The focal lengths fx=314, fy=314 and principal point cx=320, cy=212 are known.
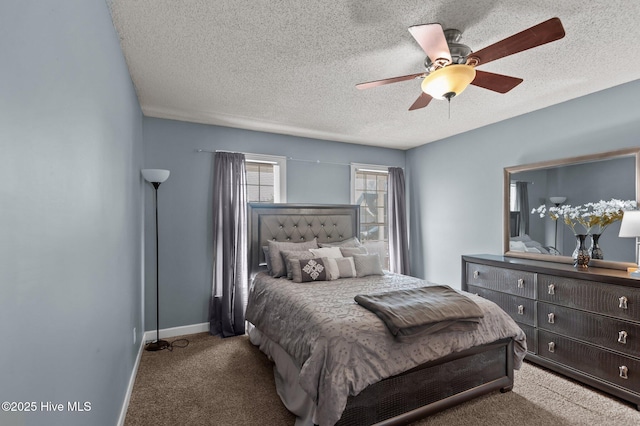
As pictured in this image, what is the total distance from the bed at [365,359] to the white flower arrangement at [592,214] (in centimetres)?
139

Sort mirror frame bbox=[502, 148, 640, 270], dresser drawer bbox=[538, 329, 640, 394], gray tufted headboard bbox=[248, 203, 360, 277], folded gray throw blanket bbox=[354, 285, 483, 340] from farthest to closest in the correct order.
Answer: gray tufted headboard bbox=[248, 203, 360, 277] → mirror frame bbox=[502, 148, 640, 270] → dresser drawer bbox=[538, 329, 640, 394] → folded gray throw blanket bbox=[354, 285, 483, 340]

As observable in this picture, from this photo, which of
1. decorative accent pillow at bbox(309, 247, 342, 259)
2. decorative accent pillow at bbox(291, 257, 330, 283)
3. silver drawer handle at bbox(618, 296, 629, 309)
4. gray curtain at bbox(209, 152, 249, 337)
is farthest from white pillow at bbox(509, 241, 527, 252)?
gray curtain at bbox(209, 152, 249, 337)

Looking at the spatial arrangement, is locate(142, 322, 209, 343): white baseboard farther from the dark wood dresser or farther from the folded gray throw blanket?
the dark wood dresser

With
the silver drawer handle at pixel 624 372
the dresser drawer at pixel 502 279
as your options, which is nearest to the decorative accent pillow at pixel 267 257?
the dresser drawer at pixel 502 279

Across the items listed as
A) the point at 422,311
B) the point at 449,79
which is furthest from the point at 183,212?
the point at 449,79

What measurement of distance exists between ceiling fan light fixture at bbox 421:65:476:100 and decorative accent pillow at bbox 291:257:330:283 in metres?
1.99

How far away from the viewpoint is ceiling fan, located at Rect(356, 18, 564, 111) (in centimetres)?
164

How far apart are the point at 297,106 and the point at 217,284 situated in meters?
2.34

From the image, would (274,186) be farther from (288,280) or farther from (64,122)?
(64,122)

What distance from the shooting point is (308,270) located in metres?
3.27

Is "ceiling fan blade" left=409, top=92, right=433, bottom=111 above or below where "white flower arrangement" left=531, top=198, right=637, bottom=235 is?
above

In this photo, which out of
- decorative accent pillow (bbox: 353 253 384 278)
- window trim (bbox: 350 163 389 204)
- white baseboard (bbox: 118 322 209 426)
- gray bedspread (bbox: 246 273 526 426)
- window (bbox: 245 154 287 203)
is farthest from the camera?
window trim (bbox: 350 163 389 204)

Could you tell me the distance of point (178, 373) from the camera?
2.90m

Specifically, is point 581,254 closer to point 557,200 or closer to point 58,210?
point 557,200
